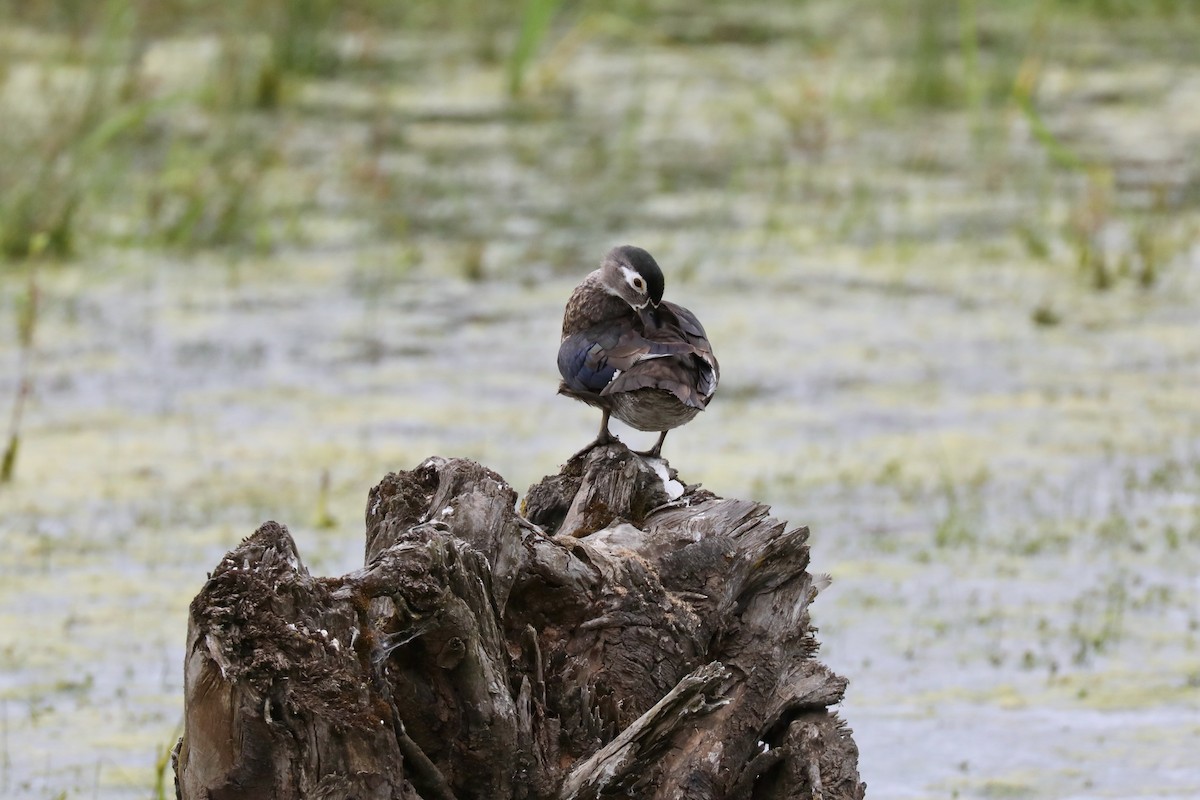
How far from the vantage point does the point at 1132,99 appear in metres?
9.97

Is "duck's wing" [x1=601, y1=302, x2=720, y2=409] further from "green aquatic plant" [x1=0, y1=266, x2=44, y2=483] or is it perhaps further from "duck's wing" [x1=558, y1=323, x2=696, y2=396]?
"green aquatic plant" [x1=0, y1=266, x2=44, y2=483]

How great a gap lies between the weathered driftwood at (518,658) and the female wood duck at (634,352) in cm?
11

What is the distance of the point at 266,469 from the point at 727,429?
1.31 meters

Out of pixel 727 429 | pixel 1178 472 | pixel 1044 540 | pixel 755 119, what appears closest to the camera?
pixel 1044 540

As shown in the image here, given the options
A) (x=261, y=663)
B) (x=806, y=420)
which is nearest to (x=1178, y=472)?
(x=806, y=420)

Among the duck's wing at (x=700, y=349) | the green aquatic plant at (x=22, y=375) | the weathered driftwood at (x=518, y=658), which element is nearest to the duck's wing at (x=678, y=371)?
the duck's wing at (x=700, y=349)

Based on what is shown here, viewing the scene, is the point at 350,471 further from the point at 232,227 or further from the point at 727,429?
the point at 232,227

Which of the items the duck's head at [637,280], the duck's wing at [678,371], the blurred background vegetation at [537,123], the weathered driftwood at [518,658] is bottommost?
the weathered driftwood at [518,658]

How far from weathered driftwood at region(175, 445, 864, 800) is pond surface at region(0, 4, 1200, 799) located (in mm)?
918

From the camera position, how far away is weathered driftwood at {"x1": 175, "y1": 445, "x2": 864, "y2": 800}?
2305 millimetres

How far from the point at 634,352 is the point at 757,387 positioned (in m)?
3.02

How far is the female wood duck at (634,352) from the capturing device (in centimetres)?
301

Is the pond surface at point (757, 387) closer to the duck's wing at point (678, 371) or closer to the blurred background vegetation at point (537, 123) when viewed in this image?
the blurred background vegetation at point (537, 123)

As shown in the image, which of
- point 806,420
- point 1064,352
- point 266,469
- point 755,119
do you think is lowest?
point 266,469
